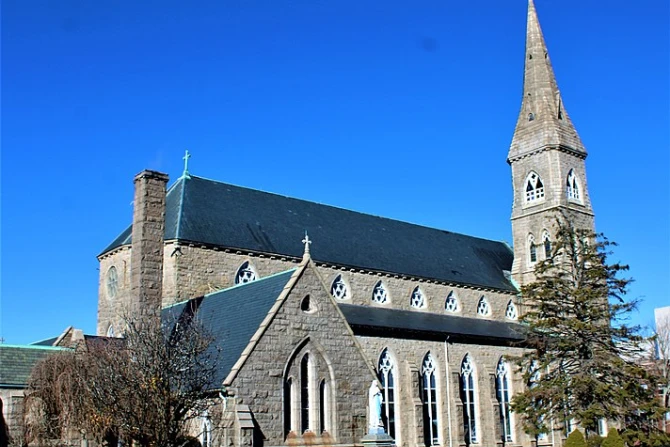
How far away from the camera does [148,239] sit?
2741 centimetres

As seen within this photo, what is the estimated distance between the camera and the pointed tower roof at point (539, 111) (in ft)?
161

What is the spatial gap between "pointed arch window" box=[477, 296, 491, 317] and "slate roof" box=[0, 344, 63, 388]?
2562cm

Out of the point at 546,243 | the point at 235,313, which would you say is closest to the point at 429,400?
the point at 235,313

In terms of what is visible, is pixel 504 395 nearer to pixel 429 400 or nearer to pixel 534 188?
pixel 429 400

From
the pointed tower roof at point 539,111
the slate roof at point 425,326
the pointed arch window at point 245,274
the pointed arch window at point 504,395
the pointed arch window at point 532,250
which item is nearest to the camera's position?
the pointed arch window at point 245,274

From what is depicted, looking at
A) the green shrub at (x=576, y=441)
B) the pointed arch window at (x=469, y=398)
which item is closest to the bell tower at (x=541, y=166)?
the pointed arch window at (x=469, y=398)

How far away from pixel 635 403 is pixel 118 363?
63.6 ft

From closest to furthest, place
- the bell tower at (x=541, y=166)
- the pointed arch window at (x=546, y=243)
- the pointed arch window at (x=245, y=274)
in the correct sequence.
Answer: the pointed arch window at (x=245, y=274), the pointed arch window at (x=546, y=243), the bell tower at (x=541, y=166)

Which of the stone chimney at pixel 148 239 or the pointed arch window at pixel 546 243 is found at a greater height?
the pointed arch window at pixel 546 243

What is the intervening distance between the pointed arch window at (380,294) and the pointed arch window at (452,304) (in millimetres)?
4556

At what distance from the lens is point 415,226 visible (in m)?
45.8

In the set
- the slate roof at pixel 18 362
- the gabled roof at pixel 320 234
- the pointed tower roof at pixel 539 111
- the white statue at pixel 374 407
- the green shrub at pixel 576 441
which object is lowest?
the green shrub at pixel 576 441

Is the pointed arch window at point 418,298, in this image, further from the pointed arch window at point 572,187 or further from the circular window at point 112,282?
the pointed arch window at point 572,187

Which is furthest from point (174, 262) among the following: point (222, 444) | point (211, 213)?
point (222, 444)
